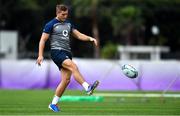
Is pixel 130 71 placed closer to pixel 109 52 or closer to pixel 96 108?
pixel 96 108

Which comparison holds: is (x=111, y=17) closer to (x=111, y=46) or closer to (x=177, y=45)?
(x=111, y=46)

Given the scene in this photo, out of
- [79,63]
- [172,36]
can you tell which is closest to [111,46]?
[172,36]

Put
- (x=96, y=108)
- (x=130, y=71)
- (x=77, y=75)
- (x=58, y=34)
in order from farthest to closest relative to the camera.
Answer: (x=96, y=108) < (x=130, y=71) < (x=58, y=34) < (x=77, y=75)

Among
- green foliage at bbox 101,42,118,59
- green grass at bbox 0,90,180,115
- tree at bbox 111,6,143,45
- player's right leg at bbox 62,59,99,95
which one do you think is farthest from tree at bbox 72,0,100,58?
player's right leg at bbox 62,59,99,95

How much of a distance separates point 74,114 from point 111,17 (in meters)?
65.6

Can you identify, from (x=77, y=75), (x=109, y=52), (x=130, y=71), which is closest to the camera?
(x=77, y=75)

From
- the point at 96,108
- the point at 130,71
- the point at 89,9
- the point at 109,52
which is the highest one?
the point at 130,71

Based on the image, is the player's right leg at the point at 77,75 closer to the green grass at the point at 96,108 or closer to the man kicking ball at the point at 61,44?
the man kicking ball at the point at 61,44

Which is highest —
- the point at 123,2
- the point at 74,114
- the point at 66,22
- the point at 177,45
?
the point at 66,22

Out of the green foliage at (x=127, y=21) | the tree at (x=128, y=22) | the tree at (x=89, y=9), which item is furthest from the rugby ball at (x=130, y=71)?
the green foliage at (x=127, y=21)

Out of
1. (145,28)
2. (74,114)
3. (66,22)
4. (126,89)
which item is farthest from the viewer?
(145,28)

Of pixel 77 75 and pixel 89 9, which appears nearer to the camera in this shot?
pixel 77 75

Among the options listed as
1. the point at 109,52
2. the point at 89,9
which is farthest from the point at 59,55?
the point at 89,9

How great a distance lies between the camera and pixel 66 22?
15.3 metres
